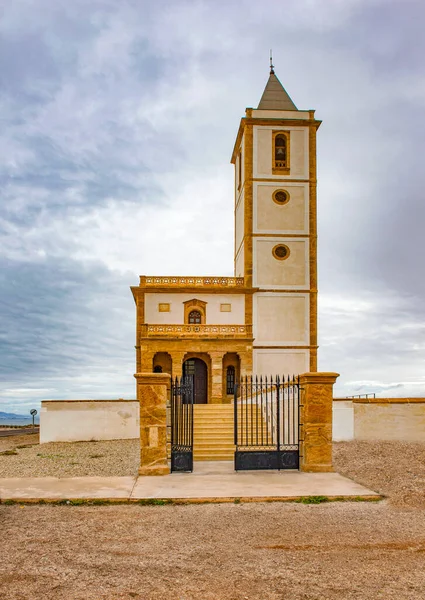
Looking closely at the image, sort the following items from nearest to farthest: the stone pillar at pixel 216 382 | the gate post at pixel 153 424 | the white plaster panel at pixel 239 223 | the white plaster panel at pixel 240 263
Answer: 1. the gate post at pixel 153 424
2. the stone pillar at pixel 216 382
3. the white plaster panel at pixel 240 263
4. the white plaster panel at pixel 239 223

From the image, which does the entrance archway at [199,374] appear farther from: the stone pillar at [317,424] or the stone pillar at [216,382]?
the stone pillar at [317,424]

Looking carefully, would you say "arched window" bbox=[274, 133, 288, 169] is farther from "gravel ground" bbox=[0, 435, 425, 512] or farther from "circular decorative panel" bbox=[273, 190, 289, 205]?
"gravel ground" bbox=[0, 435, 425, 512]

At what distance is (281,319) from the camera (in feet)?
119

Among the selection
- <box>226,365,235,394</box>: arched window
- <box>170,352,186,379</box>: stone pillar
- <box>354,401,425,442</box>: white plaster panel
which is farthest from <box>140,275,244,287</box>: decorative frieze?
<box>354,401,425,442</box>: white plaster panel

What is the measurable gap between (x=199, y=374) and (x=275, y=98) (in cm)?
1904

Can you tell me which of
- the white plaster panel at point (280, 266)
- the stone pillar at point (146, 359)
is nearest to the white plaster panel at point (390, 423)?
the stone pillar at point (146, 359)

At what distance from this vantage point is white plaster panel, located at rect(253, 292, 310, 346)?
3606 cm

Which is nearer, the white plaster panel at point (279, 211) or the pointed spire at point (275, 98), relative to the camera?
the white plaster panel at point (279, 211)

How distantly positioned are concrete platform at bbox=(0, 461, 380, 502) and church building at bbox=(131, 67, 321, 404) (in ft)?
65.4

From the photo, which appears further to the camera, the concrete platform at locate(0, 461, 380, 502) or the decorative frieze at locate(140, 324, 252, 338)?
the decorative frieze at locate(140, 324, 252, 338)

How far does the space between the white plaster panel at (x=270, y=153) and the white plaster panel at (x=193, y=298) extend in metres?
8.26

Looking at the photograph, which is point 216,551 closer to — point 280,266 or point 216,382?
point 216,382

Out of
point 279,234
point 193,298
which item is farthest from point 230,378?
point 279,234

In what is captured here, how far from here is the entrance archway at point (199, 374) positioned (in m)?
35.1
